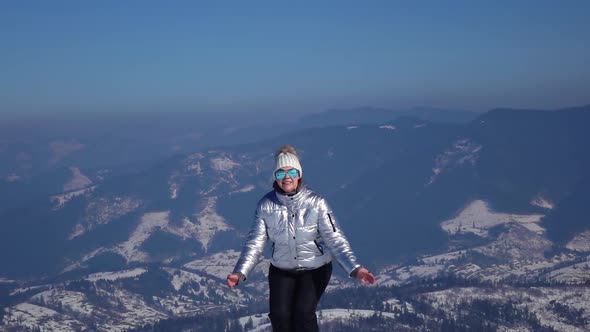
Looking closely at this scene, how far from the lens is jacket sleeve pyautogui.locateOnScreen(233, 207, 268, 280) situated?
15945 mm

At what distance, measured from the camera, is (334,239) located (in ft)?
52.4

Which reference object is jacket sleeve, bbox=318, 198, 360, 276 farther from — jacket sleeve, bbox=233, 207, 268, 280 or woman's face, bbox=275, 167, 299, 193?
jacket sleeve, bbox=233, 207, 268, 280

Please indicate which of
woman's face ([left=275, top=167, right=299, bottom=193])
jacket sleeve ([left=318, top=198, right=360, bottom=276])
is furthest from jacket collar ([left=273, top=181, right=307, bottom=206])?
jacket sleeve ([left=318, top=198, right=360, bottom=276])

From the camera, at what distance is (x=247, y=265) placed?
15961 mm

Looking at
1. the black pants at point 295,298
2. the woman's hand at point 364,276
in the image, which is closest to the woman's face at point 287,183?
the black pants at point 295,298

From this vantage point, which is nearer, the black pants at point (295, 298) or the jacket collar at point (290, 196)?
the black pants at point (295, 298)

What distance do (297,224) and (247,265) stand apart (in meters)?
1.54

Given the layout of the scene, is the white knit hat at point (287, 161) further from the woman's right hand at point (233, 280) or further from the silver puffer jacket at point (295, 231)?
the woman's right hand at point (233, 280)

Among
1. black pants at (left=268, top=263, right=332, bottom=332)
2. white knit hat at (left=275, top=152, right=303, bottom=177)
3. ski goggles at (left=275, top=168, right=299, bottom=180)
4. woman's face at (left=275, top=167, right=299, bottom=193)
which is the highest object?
white knit hat at (left=275, top=152, right=303, bottom=177)

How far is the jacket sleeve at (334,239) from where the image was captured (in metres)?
15.7

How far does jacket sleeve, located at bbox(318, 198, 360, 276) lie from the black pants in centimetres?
78

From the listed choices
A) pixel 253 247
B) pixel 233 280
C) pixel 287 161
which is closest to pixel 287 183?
pixel 287 161

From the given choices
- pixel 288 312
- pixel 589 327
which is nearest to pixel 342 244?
pixel 288 312

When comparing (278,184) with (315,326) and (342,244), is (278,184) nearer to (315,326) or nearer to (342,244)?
(342,244)
